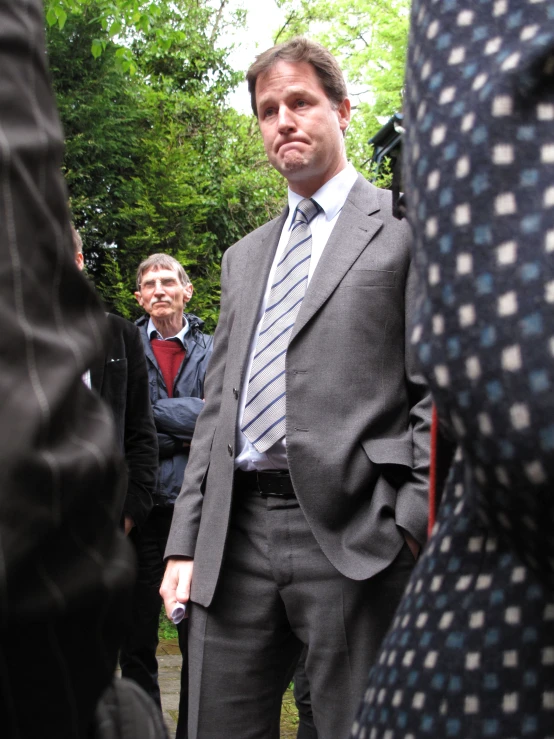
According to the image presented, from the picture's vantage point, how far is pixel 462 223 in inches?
32.7

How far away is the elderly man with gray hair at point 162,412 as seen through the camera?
5184 mm

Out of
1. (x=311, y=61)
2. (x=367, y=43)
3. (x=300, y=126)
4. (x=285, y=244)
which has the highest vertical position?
(x=367, y=43)

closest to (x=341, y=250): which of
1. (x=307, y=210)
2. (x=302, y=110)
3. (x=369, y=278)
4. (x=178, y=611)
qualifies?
(x=369, y=278)

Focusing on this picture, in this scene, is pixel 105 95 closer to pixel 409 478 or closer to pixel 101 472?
pixel 409 478

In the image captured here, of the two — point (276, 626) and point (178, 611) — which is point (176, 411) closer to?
point (178, 611)

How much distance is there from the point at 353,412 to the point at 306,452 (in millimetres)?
170

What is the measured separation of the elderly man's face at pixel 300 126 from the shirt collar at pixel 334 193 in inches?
0.9

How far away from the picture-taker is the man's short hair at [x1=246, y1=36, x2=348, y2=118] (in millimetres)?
3104

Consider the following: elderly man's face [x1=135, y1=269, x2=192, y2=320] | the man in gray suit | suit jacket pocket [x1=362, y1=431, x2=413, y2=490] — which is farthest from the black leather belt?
elderly man's face [x1=135, y1=269, x2=192, y2=320]

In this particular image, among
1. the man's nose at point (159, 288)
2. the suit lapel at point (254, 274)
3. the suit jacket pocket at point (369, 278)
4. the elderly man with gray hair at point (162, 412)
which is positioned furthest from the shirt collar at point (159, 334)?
the suit jacket pocket at point (369, 278)

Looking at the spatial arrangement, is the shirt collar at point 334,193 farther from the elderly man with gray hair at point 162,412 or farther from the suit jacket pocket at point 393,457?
the elderly man with gray hair at point 162,412

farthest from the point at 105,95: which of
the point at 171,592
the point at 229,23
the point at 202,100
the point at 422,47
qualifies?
the point at 422,47

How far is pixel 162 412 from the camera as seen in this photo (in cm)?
554

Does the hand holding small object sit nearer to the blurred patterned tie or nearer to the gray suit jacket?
the gray suit jacket
